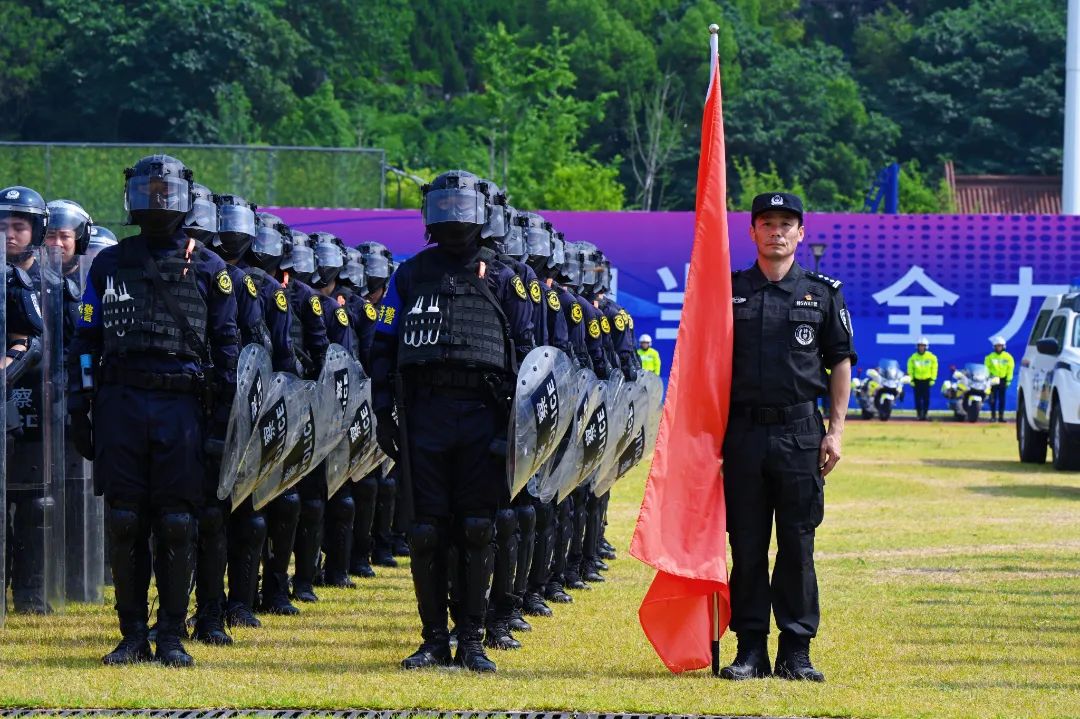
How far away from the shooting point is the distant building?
63656 millimetres

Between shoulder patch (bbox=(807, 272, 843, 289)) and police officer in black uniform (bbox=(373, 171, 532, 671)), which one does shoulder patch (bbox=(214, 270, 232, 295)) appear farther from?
shoulder patch (bbox=(807, 272, 843, 289))

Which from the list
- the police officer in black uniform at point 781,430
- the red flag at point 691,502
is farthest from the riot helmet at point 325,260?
the police officer in black uniform at point 781,430

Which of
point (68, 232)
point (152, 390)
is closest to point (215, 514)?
point (152, 390)

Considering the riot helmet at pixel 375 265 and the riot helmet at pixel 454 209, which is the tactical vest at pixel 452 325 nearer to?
the riot helmet at pixel 454 209

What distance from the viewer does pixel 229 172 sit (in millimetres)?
36406

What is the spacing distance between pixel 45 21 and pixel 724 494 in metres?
60.5

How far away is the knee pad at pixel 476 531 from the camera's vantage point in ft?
30.0

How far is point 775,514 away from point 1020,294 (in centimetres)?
2798

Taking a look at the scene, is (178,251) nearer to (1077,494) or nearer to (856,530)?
(856,530)

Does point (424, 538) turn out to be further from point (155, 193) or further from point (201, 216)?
point (201, 216)

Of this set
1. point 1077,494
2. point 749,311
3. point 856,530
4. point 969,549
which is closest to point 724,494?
point 749,311

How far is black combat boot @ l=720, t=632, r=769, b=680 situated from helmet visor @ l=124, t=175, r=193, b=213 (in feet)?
10.3

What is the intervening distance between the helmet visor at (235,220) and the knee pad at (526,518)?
7.16 ft

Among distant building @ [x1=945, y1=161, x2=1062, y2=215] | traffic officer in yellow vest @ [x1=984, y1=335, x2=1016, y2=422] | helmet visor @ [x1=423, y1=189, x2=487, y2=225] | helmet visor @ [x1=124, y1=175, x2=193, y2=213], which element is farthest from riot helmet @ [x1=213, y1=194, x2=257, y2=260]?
distant building @ [x1=945, y1=161, x2=1062, y2=215]
